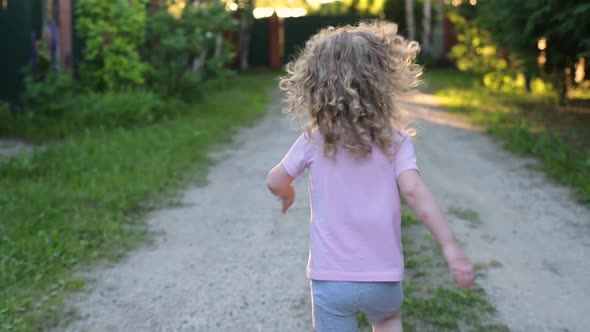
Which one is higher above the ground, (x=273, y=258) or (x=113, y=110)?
(x=113, y=110)

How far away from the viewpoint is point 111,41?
1080 centimetres

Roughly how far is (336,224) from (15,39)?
8183mm

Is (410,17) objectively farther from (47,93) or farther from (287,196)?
(287,196)

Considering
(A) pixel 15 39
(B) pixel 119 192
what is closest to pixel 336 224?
(B) pixel 119 192

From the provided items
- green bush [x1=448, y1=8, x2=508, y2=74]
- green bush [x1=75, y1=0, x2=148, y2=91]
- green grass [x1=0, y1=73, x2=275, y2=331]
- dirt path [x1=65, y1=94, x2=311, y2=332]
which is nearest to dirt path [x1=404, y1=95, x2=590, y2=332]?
dirt path [x1=65, y1=94, x2=311, y2=332]

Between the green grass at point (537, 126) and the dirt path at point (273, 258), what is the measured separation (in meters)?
0.27

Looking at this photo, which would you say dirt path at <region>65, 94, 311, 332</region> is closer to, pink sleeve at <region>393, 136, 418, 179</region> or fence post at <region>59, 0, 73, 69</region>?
pink sleeve at <region>393, 136, 418, 179</region>

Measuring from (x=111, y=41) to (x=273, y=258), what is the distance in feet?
22.5

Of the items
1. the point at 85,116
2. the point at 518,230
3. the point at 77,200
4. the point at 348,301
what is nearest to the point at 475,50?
the point at 85,116

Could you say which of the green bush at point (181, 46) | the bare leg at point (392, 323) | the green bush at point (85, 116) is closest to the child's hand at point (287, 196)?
the bare leg at point (392, 323)

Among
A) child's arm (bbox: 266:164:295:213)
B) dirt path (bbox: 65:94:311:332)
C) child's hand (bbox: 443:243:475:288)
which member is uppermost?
child's arm (bbox: 266:164:295:213)

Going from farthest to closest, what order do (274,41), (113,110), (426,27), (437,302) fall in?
(274,41)
(426,27)
(113,110)
(437,302)

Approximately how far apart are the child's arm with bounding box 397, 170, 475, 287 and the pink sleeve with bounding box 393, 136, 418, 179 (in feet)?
0.05

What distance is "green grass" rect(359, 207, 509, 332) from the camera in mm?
3686
